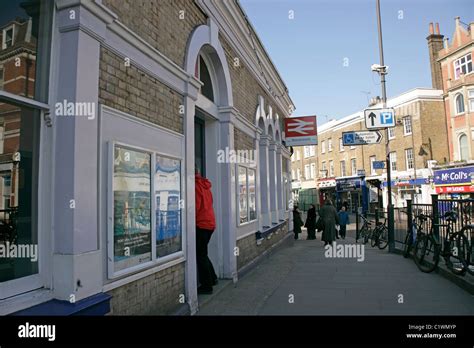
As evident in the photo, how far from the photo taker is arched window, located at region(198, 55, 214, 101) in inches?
261

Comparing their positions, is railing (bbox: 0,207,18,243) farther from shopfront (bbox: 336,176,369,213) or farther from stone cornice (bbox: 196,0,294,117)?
shopfront (bbox: 336,176,369,213)

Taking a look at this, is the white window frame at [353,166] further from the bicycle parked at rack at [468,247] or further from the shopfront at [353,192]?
the bicycle parked at rack at [468,247]

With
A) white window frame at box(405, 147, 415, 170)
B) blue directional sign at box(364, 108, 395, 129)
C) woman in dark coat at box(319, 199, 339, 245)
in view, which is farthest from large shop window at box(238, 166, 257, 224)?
white window frame at box(405, 147, 415, 170)

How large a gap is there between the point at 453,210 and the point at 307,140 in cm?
690

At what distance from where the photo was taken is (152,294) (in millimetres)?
3928

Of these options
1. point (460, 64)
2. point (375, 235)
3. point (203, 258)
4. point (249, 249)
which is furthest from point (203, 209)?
point (460, 64)

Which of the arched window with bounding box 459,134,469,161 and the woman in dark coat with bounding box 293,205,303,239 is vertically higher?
the arched window with bounding box 459,134,469,161

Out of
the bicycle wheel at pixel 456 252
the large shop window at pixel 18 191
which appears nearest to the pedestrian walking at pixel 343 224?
the bicycle wheel at pixel 456 252

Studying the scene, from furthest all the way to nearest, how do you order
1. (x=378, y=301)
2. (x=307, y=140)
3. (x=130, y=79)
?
(x=307, y=140) < (x=378, y=301) < (x=130, y=79)

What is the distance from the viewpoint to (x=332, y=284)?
641cm

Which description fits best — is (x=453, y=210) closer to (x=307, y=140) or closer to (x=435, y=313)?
(x=435, y=313)

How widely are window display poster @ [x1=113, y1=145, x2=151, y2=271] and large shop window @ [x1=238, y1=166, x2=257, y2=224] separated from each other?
12.2 feet

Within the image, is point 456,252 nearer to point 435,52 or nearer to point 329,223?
point 329,223
